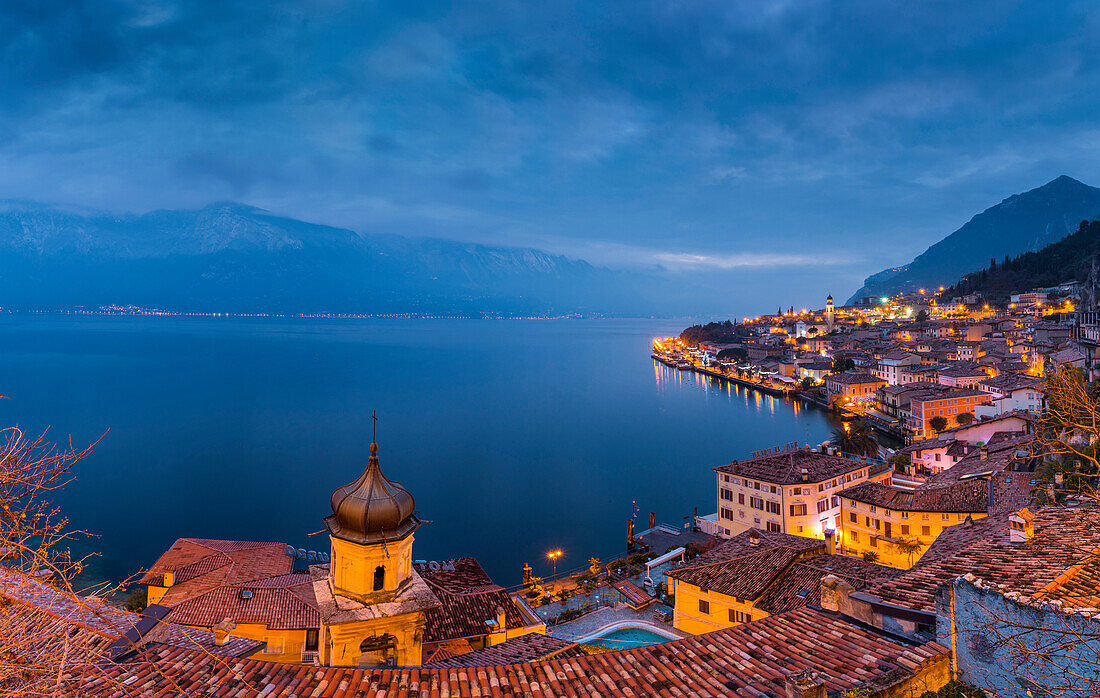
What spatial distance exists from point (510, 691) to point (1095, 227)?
136648mm

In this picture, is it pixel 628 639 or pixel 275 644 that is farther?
pixel 628 639

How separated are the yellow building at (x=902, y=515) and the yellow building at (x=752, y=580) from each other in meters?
7.58

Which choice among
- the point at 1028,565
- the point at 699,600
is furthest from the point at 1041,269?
the point at 1028,565

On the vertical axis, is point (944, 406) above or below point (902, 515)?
above

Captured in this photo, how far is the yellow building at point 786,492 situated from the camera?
2491 cm

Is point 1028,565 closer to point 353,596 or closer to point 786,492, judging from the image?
point 353,596

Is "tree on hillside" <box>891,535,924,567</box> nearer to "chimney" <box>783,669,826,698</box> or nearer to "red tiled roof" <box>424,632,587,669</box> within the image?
"red tiled roof" <box>424,632,587,669</box>

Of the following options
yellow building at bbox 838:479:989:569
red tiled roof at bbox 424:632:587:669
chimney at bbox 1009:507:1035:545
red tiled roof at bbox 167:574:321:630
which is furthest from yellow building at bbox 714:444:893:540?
red tiled roof at bbox 167:574:321:630

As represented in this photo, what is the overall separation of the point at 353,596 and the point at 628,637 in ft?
24.7

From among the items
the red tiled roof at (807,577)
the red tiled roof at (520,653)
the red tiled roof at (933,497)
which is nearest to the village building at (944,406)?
the red tiled roof at (933,497)

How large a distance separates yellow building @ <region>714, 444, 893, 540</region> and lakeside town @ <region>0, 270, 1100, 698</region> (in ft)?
0.31

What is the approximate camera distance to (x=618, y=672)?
5.63m

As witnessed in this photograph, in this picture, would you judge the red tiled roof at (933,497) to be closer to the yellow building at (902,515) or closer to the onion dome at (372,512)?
the yellow building at (902,515)

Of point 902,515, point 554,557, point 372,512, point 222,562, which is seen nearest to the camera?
point 372,512
